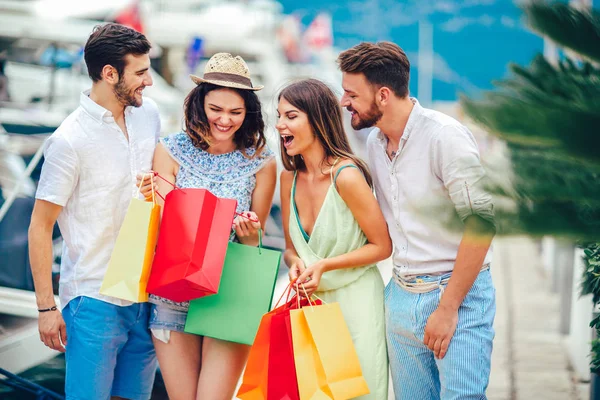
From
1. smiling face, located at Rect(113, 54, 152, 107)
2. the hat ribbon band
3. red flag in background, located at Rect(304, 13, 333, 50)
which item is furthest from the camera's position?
red flag in background, located at Rect(304, 13, 333, 50)

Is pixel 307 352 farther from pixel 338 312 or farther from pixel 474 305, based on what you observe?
pixel 474 305

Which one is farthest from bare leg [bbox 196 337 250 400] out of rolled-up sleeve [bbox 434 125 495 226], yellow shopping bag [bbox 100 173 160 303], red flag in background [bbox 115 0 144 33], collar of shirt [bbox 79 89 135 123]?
red flag in background [bbox 115 0 144 33]

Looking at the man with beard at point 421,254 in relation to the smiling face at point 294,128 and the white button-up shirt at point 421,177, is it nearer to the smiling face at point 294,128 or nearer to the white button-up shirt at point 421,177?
the white button-up shirt at point 421,177

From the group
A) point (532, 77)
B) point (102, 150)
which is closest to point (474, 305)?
point (532, 77)

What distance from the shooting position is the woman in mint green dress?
8.73 feet

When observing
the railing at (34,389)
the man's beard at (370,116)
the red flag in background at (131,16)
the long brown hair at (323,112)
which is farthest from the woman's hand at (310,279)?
the red flag in background at (131,16)

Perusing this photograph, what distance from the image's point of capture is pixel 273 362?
2.49 meters

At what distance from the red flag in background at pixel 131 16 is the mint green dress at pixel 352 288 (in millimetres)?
8926

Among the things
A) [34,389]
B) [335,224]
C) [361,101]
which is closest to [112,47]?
[361,101]

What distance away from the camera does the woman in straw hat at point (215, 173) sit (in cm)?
276

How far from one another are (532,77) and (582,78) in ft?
0.29

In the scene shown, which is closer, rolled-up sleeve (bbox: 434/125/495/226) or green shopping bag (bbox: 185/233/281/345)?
rolled-up sleeve (bbox: 434/125/495/226)

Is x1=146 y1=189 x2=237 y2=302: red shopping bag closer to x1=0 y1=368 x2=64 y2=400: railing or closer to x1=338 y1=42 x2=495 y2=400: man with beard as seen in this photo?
x1=338 y1=42 x2=495 y2=400: man with beard

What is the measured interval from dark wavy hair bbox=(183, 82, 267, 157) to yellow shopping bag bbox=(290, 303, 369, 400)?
756 millimetres
